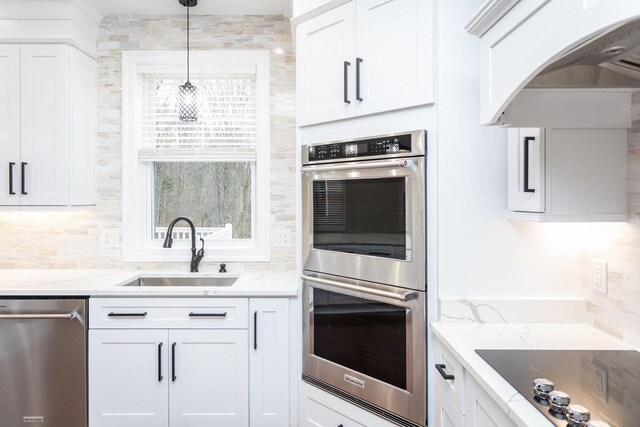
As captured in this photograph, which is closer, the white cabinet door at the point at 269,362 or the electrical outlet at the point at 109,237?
the white cabinet door at the point at 269,362

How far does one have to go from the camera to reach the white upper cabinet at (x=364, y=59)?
5.54 ft

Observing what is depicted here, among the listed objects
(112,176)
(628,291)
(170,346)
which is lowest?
(170,346)

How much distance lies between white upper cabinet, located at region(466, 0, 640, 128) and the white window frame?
1.77 metres

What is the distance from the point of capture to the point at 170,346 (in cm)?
223

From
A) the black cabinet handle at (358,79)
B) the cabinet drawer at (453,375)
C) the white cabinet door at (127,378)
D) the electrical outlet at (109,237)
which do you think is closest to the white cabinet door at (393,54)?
the black cabinet handle at (358,79)

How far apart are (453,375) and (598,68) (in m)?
1.07

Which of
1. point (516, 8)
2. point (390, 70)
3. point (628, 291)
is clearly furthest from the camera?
A: point (390, 70)

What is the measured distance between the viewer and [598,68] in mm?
1253

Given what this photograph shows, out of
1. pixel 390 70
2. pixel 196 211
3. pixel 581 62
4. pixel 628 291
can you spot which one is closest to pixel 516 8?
pixel 581 62

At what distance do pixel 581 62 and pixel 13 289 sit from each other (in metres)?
2.71

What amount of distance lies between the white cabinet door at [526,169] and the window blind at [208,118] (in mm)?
1786

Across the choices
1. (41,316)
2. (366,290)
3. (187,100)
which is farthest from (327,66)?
(41,316)

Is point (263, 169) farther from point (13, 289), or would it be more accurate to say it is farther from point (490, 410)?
point (490, 410)

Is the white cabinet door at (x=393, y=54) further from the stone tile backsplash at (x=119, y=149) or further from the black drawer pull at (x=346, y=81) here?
the stone tile backsplash at (x=119, y=149)
